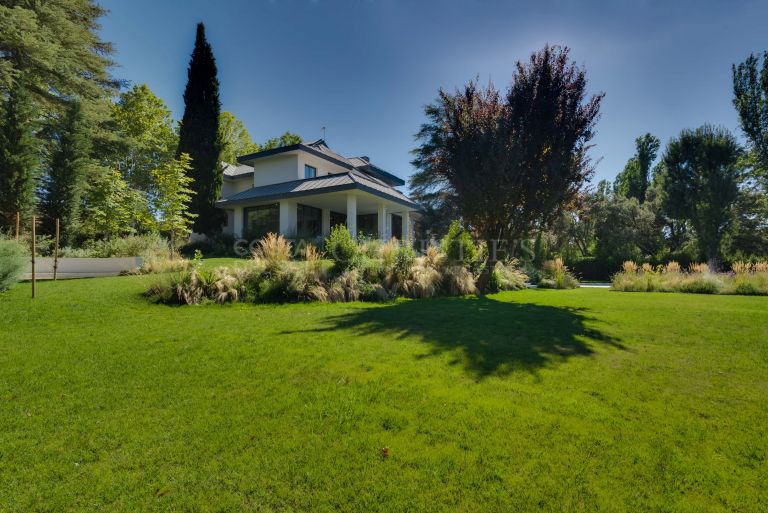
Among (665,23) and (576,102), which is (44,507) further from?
(665,23)

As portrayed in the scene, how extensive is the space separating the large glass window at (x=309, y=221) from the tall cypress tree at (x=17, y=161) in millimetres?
10648

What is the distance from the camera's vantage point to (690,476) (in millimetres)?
1992

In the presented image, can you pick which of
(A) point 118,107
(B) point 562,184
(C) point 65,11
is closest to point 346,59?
(B) point 562,184

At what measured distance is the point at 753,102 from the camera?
21.3 m

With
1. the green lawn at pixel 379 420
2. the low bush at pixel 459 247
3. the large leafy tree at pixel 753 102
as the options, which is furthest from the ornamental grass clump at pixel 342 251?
the large leafy tree at pixel 753 102

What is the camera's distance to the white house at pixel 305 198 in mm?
17266

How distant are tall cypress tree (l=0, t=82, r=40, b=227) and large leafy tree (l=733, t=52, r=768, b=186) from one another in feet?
126

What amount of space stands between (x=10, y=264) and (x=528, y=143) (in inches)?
504

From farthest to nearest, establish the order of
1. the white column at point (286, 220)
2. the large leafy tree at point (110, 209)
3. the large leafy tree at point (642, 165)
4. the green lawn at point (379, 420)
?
the large leafy tree at point (642, 165) → the white column at point (286, 220) → the large leafy tree at point (110, 209) → the green lawn at point (379, 420)

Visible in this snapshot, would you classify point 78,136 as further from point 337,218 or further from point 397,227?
point 397,227

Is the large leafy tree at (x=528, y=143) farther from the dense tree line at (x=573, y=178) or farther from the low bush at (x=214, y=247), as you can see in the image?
the low bush at (x=214, y=247)

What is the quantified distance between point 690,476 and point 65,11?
2874 centimetres

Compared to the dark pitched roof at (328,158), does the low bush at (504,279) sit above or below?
below

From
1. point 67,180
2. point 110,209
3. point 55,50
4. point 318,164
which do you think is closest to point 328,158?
point 318,164
